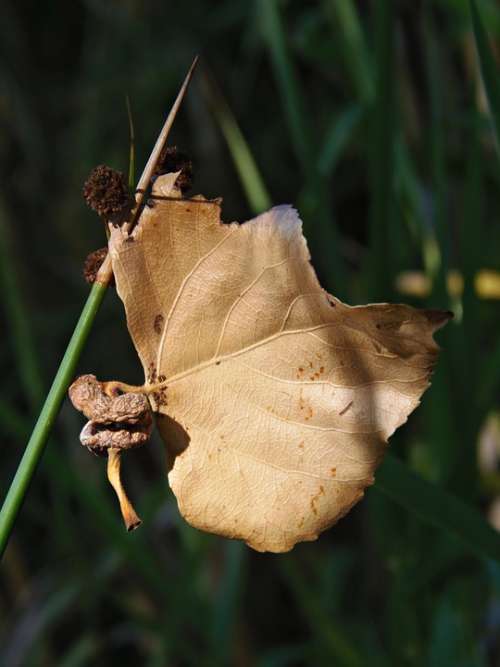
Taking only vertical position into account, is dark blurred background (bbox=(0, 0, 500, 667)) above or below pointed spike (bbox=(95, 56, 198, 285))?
below

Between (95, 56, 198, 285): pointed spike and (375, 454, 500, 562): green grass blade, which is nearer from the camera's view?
(95, 56, 198, 285): pointed spike

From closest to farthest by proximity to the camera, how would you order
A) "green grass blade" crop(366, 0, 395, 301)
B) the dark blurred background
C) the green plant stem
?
the green plant stem < "green grass blade" crop(366, 0, 395, 301) < the dark blurred background

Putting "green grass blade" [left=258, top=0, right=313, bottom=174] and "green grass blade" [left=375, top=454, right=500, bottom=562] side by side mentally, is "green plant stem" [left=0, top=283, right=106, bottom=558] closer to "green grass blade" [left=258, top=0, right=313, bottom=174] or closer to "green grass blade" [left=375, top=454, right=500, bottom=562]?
"green grass blade" [left=375, top=454, right=500, bottom=562]

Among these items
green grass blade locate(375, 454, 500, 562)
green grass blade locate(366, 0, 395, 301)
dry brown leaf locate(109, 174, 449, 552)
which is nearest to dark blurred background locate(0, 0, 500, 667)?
green grass blade locate(366, 0, 395, 301)

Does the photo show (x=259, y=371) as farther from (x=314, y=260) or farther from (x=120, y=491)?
(x=314, y=260)

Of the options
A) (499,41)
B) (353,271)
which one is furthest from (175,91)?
(499,41)

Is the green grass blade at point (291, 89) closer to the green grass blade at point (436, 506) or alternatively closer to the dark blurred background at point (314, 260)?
the dark blurred background at point (314, 260)

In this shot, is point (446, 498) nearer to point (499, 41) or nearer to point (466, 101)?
point (499, 41)
